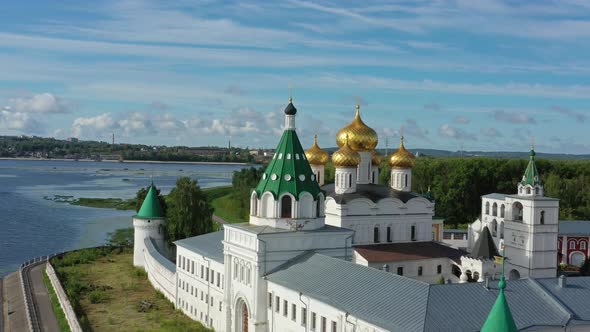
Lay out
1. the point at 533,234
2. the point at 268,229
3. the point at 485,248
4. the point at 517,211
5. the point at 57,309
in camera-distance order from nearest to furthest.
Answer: the point at 268,229 → the point at 57,309 → the point at 485,248 → the point at 533,234 → the point at 517,211

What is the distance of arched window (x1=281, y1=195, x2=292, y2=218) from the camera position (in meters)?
20.6

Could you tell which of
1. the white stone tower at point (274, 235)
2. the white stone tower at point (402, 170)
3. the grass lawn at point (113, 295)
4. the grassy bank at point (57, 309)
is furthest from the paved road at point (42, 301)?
the white stone tower at point (402, 170)

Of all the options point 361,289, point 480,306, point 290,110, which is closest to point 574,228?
point 290,110

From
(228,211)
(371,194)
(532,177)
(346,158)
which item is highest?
(346,158)

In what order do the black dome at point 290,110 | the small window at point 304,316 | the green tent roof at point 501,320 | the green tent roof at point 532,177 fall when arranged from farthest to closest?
the green tent roof at point 532,177 → the black dome at point 290,110 → the small window at point 304,316 → the green tent roof at point 501,320

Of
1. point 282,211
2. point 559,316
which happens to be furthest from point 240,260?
point 559,316

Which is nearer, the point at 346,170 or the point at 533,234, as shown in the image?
the point at 533,234

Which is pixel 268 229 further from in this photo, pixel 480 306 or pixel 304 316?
pixel 480 306

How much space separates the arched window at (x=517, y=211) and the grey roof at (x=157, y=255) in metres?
15.6

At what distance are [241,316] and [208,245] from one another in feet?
18.5

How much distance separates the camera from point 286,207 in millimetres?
20609

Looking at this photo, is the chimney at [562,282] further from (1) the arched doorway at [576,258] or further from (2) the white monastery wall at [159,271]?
(1) the arched doorway at [576,258]

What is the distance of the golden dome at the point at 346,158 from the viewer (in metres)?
29.9

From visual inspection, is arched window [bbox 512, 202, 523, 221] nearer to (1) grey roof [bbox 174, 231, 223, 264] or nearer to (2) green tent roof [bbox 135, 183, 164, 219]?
(1) grey roof [bbox 174, 231, 223, 264]
